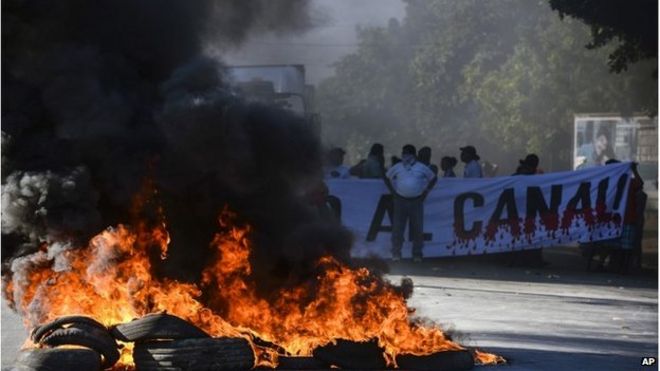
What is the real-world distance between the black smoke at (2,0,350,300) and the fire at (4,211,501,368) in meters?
0.13

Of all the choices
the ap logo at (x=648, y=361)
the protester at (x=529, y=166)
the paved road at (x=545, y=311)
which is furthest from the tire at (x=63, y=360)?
the protester at (x=529, y=166)

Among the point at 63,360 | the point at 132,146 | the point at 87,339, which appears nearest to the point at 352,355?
the point at 87,339

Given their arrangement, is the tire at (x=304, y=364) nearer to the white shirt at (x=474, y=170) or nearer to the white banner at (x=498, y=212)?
the white banner at (x=498, y=212)

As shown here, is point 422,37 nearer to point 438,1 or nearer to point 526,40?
point 438,1

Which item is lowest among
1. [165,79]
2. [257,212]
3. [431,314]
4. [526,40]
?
[431,314]

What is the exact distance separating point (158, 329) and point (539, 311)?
563 centimetres

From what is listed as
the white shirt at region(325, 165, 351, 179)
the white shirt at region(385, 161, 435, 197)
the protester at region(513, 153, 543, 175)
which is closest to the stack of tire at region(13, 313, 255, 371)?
the white shirt at region(385, 161, 435, 197)

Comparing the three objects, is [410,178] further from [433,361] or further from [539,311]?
[433,361]

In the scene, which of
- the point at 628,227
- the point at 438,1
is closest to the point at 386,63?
the point at 438,1

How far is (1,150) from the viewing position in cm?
856

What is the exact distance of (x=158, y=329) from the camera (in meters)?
8.00

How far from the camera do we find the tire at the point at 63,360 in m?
7.80

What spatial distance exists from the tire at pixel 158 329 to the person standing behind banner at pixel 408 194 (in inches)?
395

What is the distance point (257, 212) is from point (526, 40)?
46.2 metres
